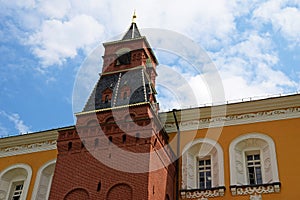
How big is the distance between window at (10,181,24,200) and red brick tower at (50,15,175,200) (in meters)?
5.21

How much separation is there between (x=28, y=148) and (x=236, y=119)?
10.6 meters

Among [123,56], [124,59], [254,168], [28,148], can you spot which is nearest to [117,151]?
[254,168]

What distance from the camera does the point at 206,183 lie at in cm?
1889

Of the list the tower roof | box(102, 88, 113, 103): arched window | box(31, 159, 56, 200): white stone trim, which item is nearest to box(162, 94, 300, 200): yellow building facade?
box(102, 88, 113, 103): arched window

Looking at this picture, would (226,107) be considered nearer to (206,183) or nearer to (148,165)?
(206,183)

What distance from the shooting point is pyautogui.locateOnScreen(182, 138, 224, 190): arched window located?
18.7 metres

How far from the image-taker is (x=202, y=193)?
18031 millimetres

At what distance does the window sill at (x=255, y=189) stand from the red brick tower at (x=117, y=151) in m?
2.61

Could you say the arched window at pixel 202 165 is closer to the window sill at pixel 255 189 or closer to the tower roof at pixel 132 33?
the window sill at pixel 255 189

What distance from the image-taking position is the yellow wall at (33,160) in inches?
856

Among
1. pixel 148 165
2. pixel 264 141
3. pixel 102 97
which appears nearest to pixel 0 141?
pixel 102 97

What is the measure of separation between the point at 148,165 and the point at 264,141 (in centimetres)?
559

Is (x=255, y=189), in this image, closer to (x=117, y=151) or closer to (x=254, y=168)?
(x=254, y=168)

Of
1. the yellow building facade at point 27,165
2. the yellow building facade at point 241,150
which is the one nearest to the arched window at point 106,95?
the yellow building facade at point 241,150
